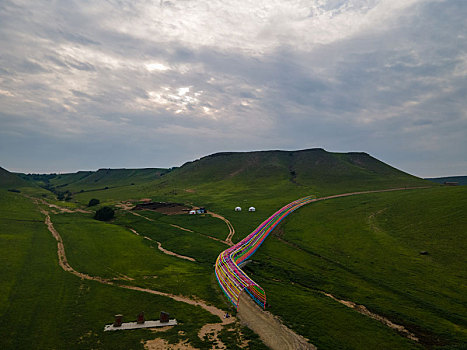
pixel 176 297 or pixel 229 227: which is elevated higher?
pixel 229 227

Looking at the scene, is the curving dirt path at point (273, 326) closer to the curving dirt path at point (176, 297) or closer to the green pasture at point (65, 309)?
the curving dirt path at point (176, 297)

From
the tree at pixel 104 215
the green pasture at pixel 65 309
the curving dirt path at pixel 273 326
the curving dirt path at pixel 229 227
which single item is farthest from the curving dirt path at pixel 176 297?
the tree at pixel 104 215

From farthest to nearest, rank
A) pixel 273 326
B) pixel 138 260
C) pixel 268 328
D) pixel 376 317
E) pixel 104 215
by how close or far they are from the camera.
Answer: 1. pixel 104 215
2. pixel 138 260
3. pixel 376 317
4. pixel 273 326
5. pixel 268 328

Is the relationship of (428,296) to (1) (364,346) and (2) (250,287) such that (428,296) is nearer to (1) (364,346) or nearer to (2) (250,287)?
(1) (364,346)

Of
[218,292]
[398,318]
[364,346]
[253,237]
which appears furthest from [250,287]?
[253,237]

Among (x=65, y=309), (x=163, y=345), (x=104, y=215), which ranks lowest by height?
(x=163, y=345)

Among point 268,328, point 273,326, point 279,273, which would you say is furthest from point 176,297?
point 279,273

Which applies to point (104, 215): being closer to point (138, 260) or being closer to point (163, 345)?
point (138, 260)
